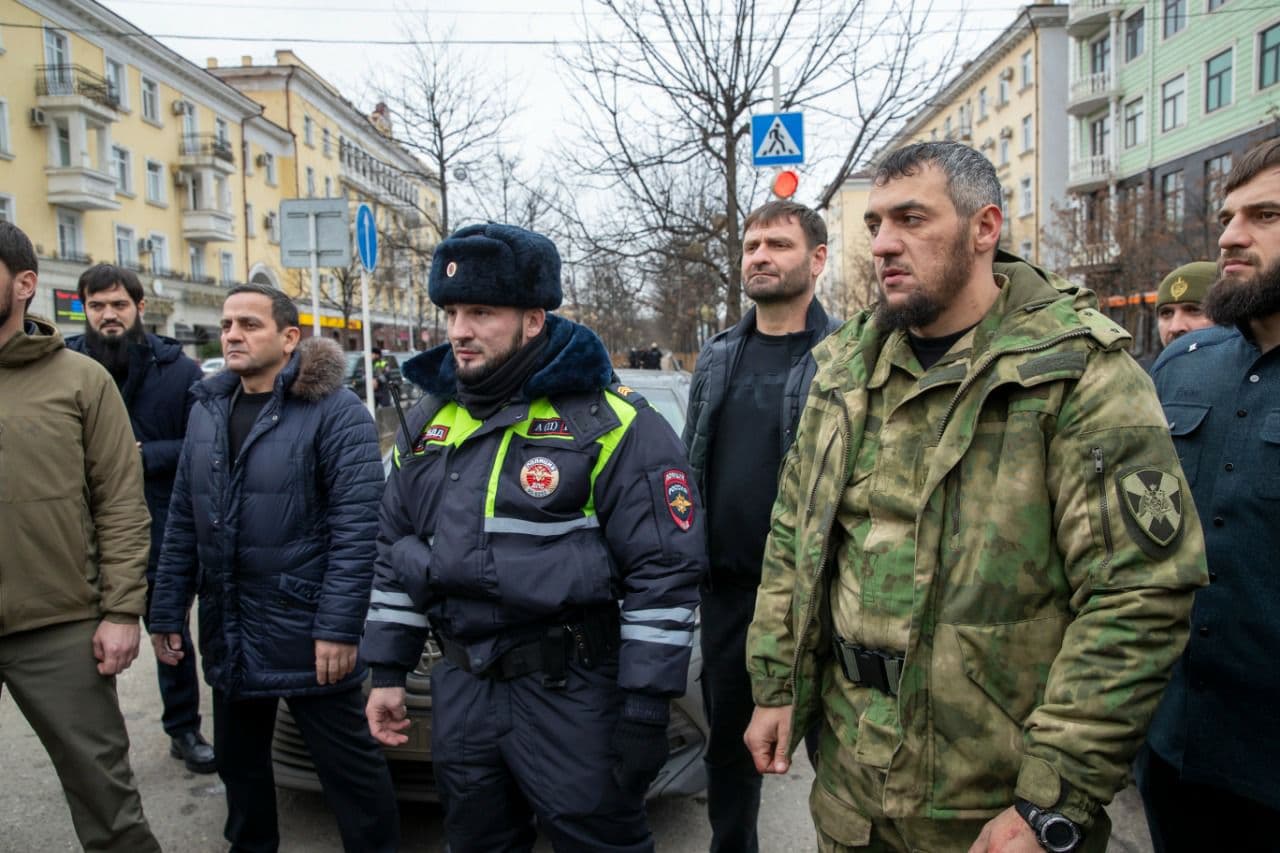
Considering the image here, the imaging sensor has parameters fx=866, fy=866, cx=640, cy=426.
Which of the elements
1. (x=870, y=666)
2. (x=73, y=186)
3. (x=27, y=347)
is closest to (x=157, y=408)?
(x=27, y=347)

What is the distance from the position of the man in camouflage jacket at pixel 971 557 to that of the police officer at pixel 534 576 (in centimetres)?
35

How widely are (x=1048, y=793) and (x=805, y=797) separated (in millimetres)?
2453

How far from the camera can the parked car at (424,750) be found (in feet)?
10.7

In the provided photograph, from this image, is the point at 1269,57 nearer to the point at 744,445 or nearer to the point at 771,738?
the point at 744,445

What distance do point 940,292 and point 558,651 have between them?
1261 millimetres

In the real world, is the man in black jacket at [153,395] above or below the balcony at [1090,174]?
below

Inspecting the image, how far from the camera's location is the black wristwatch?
1542 millimetres

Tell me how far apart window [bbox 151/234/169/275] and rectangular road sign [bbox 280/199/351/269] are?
32178 mm

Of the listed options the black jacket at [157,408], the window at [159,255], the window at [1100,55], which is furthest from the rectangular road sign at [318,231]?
the window at [1100,55]

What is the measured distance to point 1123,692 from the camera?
1539 mm

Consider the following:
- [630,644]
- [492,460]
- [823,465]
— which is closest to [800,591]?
[823,465]

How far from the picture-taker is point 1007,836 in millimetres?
1598

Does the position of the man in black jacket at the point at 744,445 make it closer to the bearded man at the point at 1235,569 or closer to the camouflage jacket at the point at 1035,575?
the camouflage jacket at the point at 1035,575

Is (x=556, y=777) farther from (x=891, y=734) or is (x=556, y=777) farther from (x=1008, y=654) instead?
(x=1008, y=654)
